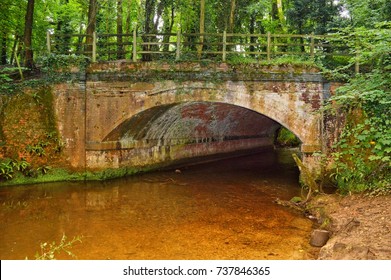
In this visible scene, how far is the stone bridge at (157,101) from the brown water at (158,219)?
1.38m

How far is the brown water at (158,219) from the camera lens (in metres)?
5.83

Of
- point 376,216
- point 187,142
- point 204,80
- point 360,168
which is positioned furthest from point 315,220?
point 187,142

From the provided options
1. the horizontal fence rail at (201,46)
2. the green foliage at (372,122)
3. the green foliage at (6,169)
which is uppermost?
the horizontal fence rail at (201,46)

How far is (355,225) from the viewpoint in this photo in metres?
6.10

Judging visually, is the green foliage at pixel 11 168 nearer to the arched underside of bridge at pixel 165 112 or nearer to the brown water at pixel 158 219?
the brown water at pixel 158 219

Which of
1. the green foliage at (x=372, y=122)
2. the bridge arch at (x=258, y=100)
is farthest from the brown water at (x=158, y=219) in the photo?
the bridge arch at (x=258, y=100)

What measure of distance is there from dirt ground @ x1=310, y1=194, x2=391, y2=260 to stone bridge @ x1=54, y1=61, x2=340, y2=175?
2.69 metres

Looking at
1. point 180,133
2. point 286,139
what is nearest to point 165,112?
point 180,133

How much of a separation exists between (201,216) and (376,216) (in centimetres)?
375

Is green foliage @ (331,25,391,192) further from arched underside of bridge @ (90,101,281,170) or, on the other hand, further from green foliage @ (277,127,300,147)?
green foliage @ (277,127,300,147)

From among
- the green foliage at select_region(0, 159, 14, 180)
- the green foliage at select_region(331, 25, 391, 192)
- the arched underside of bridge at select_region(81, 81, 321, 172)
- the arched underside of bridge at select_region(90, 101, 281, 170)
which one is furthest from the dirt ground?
the green foliage at select_region(0, 159, 14, 180)

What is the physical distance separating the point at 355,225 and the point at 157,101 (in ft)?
23.4

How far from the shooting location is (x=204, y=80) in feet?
35.4

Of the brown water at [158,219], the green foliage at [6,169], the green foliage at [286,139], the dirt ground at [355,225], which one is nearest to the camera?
the dirt ground at [355,225]
